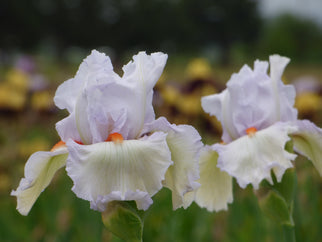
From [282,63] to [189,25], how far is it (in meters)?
29.8

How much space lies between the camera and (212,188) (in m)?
0.91

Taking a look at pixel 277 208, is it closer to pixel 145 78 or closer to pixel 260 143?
pixel 260 143

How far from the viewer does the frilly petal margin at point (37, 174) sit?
706 mm

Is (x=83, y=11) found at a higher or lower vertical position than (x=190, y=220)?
lower

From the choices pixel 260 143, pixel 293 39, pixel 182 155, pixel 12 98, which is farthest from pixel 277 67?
pixel 293 39

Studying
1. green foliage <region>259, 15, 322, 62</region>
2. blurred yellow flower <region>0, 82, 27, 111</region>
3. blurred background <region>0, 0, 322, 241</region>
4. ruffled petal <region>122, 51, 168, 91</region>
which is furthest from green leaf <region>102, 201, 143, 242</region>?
green foliage <region>259, 15, 322, 62</region>

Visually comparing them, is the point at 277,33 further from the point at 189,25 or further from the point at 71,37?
the point at 71,37

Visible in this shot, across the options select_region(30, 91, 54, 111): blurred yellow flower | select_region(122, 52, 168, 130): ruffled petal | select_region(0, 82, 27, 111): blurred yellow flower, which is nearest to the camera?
select_region(122, 52, 168, 130): ruffled petal

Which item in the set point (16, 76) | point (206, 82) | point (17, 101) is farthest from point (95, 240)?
point (16, 76)

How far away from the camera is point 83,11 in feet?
87.7

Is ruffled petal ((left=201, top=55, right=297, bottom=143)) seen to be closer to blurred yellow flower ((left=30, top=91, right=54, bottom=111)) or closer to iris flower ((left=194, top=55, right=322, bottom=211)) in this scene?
iris flower ((left=194, top=55, right=322, bottom=211))

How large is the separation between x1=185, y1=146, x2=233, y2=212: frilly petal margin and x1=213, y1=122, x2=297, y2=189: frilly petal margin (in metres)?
0.13

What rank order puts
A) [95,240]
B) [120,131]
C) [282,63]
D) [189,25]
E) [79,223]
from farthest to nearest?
[189,25] → [79,223] → [95,240] → [282,63] → [120,131]

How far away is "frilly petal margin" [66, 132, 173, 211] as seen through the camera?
0.64 m
